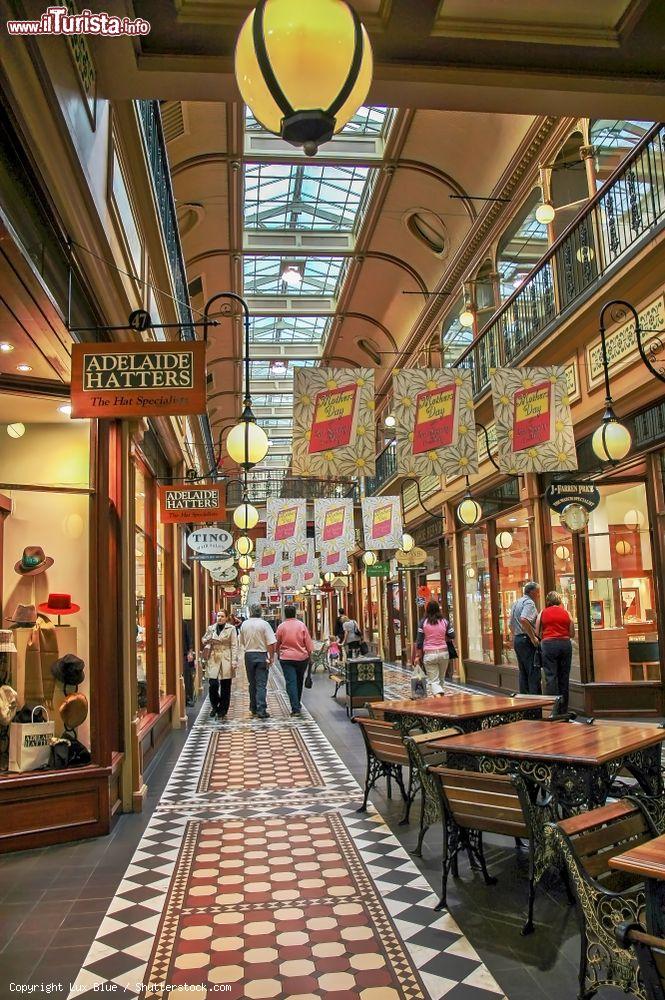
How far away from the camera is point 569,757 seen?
13.5 ft

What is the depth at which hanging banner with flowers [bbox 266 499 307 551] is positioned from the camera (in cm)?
1445

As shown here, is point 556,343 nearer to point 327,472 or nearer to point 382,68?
point 327,472

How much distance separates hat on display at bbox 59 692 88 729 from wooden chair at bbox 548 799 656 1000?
4159mm

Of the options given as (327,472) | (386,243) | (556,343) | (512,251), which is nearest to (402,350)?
(386,243)

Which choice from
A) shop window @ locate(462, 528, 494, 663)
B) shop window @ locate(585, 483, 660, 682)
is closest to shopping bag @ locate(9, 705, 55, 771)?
shop window @ locate(585, 483, 660, 682)

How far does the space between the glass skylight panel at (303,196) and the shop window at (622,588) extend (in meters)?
7.22

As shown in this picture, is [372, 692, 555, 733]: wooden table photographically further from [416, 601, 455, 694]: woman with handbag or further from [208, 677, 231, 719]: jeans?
[208, 677, 231, 719]: jeans

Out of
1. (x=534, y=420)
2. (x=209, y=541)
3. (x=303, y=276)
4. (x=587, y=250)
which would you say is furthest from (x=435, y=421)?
(x=303, y=276)

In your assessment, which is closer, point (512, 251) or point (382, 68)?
point (382, 68)

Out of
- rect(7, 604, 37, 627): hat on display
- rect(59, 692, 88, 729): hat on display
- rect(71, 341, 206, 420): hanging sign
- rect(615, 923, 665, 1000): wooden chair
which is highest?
rect(71, 341, 206, 420): hanging sign

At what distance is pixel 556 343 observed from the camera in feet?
33.7

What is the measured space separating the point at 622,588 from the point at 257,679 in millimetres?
5782

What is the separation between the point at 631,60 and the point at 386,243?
35.6ft

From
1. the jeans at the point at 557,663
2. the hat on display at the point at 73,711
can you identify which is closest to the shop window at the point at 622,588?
the jeans at the point at 557,663
